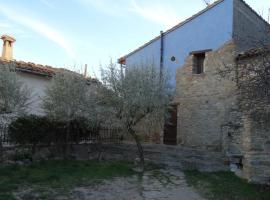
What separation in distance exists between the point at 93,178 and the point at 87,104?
353cm

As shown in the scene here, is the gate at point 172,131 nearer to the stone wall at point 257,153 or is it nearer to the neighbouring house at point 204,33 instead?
the neighbouring house at point 204,33

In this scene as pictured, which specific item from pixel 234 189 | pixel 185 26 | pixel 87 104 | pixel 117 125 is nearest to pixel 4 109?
pixel 87 104

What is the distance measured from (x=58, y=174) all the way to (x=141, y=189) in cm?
262

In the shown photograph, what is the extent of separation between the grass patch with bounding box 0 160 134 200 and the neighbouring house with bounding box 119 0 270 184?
464cm

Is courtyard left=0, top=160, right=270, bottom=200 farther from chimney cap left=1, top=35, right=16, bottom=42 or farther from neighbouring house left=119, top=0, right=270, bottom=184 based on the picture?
chimney cap left=1, top=35, right=16, bottom=42

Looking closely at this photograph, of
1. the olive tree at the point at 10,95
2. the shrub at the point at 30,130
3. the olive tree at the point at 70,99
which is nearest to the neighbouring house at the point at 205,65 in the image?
the olive tree at the point at 70,99

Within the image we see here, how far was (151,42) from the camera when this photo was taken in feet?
66.4

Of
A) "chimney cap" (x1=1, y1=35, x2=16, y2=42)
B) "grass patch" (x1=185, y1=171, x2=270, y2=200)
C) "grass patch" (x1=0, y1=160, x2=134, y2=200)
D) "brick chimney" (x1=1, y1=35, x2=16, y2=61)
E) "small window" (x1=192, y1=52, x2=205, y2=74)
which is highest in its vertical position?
"chimney cap" (x1=1, y1=35, x2=16, y2=42)

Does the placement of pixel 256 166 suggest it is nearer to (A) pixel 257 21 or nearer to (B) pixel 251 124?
(B) pixel 251 124

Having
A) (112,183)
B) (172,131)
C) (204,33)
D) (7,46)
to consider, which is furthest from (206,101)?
(7,46)

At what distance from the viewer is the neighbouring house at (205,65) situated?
16125mm

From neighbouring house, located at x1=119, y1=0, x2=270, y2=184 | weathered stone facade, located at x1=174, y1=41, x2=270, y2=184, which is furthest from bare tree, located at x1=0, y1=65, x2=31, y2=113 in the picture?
weathered stone facade, located at x1=174, y1=41, x2=270, y2=184

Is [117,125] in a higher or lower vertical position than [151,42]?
lower

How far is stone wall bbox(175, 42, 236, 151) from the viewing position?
16109 millimetres
